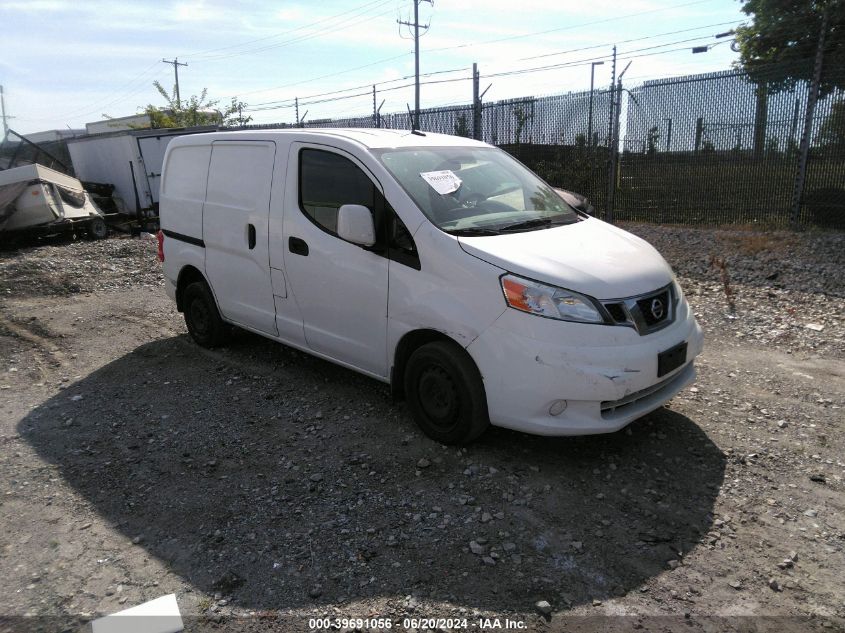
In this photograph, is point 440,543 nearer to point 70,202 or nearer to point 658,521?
point 658,521

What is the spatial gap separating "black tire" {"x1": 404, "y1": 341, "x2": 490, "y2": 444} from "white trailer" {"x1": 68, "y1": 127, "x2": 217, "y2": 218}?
41.8 feet

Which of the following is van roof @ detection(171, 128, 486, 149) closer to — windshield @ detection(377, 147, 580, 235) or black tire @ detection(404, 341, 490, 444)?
windshield @ detection(377, 147, 580, 235)

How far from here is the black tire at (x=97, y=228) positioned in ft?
42.5

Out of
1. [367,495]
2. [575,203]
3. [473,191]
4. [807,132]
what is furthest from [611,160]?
[367,495]

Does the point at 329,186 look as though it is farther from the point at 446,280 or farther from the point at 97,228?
the point at 97,228

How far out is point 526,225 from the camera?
4105mm

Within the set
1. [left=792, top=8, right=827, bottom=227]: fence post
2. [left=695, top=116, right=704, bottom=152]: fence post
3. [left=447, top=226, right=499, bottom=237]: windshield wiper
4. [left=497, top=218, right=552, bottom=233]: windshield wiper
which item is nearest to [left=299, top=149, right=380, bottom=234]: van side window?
[left=447, top=226, right=499, bottom=237]: windshield wiper

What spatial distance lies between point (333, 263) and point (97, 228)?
35.6ft

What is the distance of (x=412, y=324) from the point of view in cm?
386

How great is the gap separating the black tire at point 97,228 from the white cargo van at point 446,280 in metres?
9.01

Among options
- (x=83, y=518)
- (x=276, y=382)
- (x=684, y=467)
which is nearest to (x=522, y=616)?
(x=684, y=467)

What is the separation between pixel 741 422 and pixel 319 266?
3.06m

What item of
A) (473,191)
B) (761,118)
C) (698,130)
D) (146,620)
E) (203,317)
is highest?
(761,118)

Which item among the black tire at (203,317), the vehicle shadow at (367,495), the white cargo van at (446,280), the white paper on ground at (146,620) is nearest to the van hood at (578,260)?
the white cargo van at (446,280)
